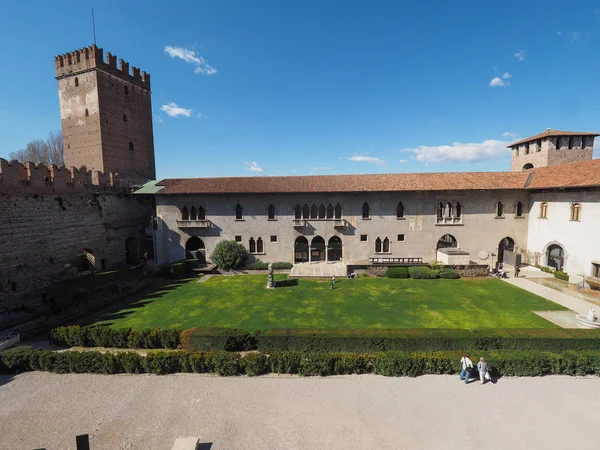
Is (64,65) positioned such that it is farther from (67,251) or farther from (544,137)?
(544,137)

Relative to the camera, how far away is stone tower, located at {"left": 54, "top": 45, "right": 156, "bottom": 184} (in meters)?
32.6

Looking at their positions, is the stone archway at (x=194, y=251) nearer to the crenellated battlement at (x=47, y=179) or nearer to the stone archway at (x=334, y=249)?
the crenellated battlement at (x=47, y=179)

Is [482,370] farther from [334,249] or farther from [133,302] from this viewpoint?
[133,302]

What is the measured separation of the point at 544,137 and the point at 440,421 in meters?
37.3

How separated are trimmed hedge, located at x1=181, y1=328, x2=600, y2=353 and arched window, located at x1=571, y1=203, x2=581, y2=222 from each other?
15641mm

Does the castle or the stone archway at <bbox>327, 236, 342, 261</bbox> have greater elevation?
the castle

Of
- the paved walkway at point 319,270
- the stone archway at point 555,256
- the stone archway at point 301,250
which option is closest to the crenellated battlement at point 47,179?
the stone archway at point 301,250

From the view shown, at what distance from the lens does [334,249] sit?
3309 centimetres

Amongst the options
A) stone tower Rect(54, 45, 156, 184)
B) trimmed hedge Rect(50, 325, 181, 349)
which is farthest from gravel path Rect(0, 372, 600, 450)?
stone tower Rect(54, 45, 156, 184)

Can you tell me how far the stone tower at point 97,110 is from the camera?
107 feet

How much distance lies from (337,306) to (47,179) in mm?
25846

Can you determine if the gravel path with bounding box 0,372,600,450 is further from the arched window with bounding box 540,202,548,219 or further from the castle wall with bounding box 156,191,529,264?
the arched window with bounding box 540,202,548,219

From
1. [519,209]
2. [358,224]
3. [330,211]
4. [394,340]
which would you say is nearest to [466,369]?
[394,340]

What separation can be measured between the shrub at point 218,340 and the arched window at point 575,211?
3044 centimetres
